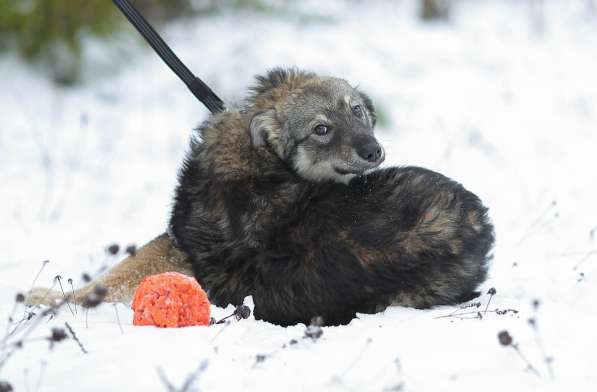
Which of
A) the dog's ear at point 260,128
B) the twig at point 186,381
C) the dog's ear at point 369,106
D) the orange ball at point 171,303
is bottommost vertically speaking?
the twig at point 186,381

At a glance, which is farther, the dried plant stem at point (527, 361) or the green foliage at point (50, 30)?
the green foliage at point (50, 30)

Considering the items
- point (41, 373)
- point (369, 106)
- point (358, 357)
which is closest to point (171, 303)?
point (41, 373)

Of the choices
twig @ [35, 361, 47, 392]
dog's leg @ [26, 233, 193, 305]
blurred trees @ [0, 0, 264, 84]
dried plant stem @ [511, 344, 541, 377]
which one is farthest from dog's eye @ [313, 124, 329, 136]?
blurred trees @ [0, 0, 264, 84]

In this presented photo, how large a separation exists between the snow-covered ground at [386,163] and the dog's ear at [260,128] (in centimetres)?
115

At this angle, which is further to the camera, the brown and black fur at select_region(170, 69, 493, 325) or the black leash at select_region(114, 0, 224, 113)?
the black leash at select_region(114, 0, 224, 113)

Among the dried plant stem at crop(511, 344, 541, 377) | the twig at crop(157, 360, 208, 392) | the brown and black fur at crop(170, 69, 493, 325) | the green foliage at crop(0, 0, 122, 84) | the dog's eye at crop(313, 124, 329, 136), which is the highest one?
the green foliage at crop(0, 0, 122, 84)

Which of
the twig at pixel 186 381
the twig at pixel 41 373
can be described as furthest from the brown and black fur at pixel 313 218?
the twig at pixel 41 373

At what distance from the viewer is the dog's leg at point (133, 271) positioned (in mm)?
4457

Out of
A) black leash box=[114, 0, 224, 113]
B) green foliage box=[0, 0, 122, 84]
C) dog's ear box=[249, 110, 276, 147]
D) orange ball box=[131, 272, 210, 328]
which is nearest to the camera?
Result: orange ball box=[131, 272, 210, 328]

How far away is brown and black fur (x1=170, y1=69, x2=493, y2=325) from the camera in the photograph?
3777 mm

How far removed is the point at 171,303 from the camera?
354 centimetres

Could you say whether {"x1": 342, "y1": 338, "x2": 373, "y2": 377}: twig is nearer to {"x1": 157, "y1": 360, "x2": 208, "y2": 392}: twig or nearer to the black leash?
{"x1": 157, "y1": 360, "x2": 208, "y2": 392}: twig

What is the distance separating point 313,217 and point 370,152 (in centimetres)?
68

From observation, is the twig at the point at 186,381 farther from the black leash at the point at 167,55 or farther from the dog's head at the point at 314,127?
the black leash at the point at 167,55
